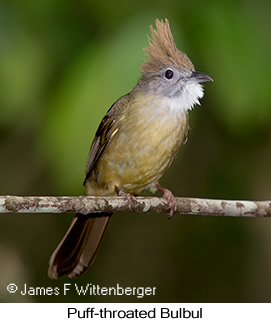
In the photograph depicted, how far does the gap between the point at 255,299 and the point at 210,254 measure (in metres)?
0.79

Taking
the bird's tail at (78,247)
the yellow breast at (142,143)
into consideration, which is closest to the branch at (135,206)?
the yellow breast at (142,143)

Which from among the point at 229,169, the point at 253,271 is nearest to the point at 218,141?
the point at 229,169

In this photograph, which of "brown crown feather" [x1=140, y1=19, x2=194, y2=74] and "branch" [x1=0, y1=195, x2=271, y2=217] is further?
"brown crown feather" [x1=140, y1=19, x2=194, y2=74]

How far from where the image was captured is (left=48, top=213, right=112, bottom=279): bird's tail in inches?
161

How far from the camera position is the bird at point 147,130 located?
3773mm

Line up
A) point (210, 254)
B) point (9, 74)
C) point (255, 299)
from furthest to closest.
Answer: point (210, 254), point (255, 299), point (9, 74)

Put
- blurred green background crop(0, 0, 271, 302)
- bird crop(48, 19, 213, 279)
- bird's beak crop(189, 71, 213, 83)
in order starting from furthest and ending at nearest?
bird crop(48, 19, 213, 279) → bird's beak crop(189, 71, 213, 83) → blurred green background crop(0, 0, 271, 302)

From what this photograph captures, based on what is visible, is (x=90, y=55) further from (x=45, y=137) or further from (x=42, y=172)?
(x=42, y=172)

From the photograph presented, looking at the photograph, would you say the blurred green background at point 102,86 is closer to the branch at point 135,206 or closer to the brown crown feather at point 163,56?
the branch at point 135,206

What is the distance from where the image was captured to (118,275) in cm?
612

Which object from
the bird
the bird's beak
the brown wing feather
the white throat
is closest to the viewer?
the bird's beak

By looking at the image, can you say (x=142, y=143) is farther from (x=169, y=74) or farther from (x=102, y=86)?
(x=102, y=86)

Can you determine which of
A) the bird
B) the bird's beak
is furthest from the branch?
the bird's beak

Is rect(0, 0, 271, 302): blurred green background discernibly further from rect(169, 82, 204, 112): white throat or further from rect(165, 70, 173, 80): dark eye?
rect(165, 70, 173, 80): dark eye
